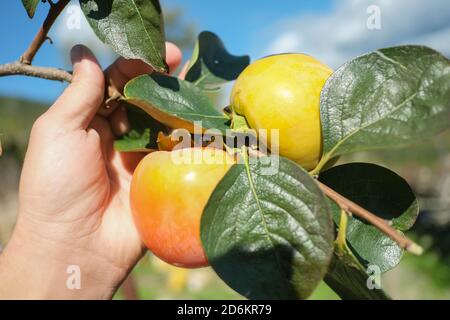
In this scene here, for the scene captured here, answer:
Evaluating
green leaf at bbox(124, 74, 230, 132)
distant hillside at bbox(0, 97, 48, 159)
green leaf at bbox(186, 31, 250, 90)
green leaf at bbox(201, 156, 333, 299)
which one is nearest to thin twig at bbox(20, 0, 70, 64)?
green leaf at bbox(124, 74, 230, 132)

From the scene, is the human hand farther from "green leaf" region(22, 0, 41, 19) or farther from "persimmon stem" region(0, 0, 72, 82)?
"green leaf" region(22, 0, 41, 19)

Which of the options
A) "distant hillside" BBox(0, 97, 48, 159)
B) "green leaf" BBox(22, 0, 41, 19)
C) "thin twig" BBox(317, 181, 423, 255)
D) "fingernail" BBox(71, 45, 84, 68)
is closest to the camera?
"thin twig" BBox(317, 181, 423, 255)

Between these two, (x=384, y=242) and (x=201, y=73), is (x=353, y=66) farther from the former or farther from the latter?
(x=201, y=73)

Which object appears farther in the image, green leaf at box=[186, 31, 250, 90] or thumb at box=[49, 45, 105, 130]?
green leaf at box=[186, 31, 250, 90]

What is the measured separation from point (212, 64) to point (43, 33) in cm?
50

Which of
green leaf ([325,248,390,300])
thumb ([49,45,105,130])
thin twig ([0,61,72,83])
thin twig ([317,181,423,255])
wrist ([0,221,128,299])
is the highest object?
thin twig ([0,61,72,83])

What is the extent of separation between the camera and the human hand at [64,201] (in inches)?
46.3

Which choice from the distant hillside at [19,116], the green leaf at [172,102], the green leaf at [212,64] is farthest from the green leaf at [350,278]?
the distant hillside at [19,116]

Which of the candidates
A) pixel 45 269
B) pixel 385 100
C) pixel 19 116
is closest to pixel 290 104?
pixel 385 100

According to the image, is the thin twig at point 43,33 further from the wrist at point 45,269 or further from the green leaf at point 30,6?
the wrist at point 45,269

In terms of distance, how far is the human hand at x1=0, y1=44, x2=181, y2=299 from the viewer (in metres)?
1.18

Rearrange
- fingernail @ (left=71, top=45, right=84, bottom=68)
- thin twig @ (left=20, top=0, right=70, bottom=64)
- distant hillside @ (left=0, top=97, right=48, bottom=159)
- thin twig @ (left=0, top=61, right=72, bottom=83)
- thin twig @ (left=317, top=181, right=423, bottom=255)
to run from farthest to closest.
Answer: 1. distant hillside @ (left=0, top=97, right=48, bottom=159)
2. fingernail @ (left=71, top=45, right=84, bottom=68)
3. thin twig @ (left=0, top=61, right=72, bottom=83)
4. thin twig @ (left=20, top=0, right=70, bottom=64)
5. thin twig @ (left=317, top=181, right=423, bottom=255)

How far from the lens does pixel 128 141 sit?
1247 mm

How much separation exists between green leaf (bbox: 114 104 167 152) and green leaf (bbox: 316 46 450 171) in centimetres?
49
